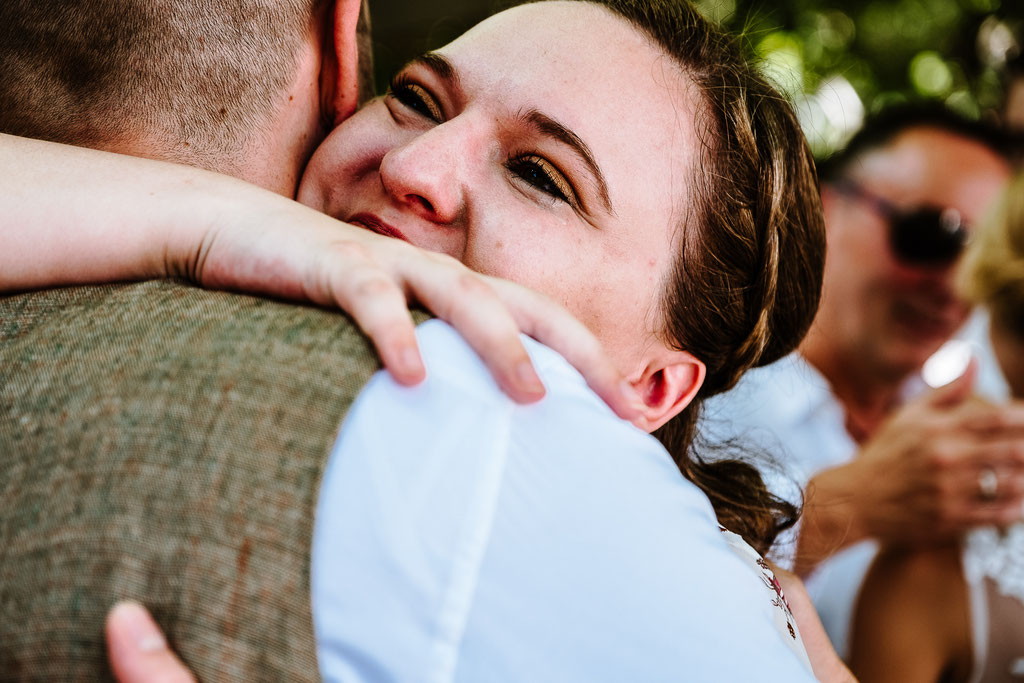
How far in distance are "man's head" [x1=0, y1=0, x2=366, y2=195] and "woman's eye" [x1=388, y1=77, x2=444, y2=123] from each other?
0.34m

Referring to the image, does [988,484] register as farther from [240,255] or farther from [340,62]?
[240,255]

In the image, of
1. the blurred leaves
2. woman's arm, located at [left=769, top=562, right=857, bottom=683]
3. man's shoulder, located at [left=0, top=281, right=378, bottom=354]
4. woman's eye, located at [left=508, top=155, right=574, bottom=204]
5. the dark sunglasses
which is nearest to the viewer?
man's shoulder, located at [left=0, top=281, right=378, bottom=354]

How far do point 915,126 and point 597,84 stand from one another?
145 inches

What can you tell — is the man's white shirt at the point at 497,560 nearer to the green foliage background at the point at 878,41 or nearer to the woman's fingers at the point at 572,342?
the woman's fingers at the point at 572,342

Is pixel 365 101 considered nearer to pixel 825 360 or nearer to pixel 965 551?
pixel 965 551

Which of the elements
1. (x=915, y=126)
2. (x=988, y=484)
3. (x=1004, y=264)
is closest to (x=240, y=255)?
(x=988, y=484)

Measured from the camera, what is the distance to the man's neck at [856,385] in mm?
4727

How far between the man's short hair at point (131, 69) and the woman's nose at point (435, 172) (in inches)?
12.4

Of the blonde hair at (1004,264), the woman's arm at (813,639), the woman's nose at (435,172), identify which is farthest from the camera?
the blonde hair at (1004,264)

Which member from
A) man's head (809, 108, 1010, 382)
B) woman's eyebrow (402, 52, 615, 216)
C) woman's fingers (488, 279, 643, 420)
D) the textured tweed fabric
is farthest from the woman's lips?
man's head (809, 108, 1010, 382)

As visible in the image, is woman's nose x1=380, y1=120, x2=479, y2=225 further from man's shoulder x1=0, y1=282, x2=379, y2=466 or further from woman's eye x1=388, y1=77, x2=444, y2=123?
man's shoulder x1=0, y1=282, x2=379, y2=466

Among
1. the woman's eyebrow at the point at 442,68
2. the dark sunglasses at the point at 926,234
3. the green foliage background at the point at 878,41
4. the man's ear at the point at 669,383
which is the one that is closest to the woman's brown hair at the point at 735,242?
the man's ear at the point at 669,383

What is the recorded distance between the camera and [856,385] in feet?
15.8

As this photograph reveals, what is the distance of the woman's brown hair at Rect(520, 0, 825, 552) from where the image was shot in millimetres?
2037
